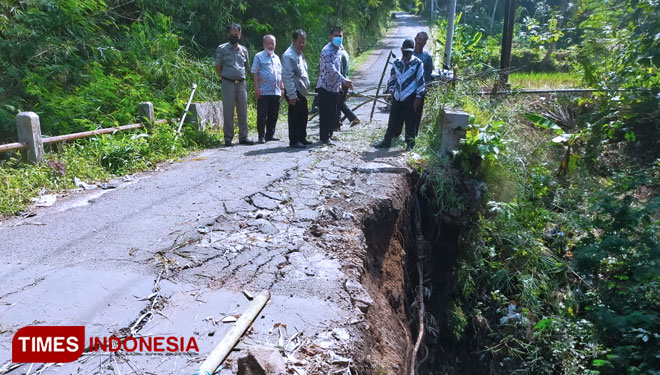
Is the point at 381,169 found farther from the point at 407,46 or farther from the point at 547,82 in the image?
the point at 547,82

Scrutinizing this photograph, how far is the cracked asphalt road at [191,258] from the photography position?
3111 mm

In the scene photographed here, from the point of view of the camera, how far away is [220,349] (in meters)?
2.78

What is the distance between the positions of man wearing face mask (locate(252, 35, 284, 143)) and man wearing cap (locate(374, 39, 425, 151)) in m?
1.96

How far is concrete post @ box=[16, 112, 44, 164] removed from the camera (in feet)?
20.3

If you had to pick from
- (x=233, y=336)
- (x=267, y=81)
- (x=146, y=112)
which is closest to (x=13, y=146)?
(x=146, y=112)

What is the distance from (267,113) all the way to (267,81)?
648mm

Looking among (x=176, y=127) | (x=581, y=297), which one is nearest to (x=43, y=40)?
(x=176, y=127)

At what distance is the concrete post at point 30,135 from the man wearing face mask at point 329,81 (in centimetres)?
406

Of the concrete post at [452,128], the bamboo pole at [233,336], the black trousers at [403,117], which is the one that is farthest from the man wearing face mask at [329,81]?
the bamboo pole at [233,336]

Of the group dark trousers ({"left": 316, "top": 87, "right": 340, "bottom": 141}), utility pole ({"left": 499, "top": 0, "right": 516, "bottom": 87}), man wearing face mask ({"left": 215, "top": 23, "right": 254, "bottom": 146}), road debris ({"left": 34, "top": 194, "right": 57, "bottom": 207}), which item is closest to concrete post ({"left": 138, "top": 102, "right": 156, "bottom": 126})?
man wearing face mask ({"left": 215, "top": 23, "right": 254, "bottom": 146})

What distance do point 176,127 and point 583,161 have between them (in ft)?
23.5

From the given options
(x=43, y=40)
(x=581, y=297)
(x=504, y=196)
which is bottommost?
(x=581, y=297)

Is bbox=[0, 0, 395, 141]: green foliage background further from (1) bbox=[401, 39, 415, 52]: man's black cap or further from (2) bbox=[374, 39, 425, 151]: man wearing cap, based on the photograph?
(1) bbox=[401, 39, 415, 52]: man's black cap

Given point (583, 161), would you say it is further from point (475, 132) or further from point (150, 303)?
point (150, 303)
